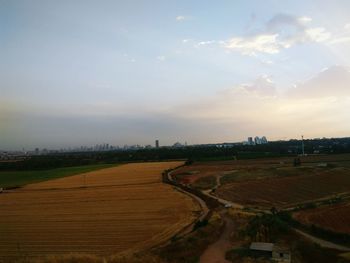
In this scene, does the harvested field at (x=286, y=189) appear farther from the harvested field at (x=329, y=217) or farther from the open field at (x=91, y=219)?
the open field at (x=91, y=219)

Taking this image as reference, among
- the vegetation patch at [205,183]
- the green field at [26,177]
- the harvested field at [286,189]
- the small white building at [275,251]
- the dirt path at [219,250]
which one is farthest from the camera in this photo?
the green field at [26,177]

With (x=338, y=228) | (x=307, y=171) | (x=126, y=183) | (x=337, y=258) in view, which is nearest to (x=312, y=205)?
(x=338, y=228)

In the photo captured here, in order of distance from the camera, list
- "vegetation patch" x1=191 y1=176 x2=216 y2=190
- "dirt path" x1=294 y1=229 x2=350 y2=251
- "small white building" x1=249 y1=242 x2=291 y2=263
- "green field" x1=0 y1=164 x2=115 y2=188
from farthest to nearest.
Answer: "green field" x1=0 y1=164 x2=115 y2=188
"vegetation patch" x1=191 y1=176 x2=216 y2=190
"dirt path" x1=294 y1=229 x2=350 y2=251
"small white building" x1=249 y1=242 x2=291 y2=263

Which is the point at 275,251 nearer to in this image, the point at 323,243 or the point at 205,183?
the point at 323,243

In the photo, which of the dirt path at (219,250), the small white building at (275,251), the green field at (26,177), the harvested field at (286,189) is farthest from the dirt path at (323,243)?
the green field at (26,177)

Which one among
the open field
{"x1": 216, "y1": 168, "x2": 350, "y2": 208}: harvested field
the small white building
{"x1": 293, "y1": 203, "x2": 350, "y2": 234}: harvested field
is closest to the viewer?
the small white building

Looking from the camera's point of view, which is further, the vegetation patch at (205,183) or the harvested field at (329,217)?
the vegetation patch at (205,183)

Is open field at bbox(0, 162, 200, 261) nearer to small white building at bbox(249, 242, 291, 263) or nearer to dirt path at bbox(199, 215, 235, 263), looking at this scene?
dirt path at bbox(199, 215, 235, 263)

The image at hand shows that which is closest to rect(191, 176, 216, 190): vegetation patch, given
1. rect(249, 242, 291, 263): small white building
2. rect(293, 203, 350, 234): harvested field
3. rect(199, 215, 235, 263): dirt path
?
rect(293, 203, 350, 234): harvested field
